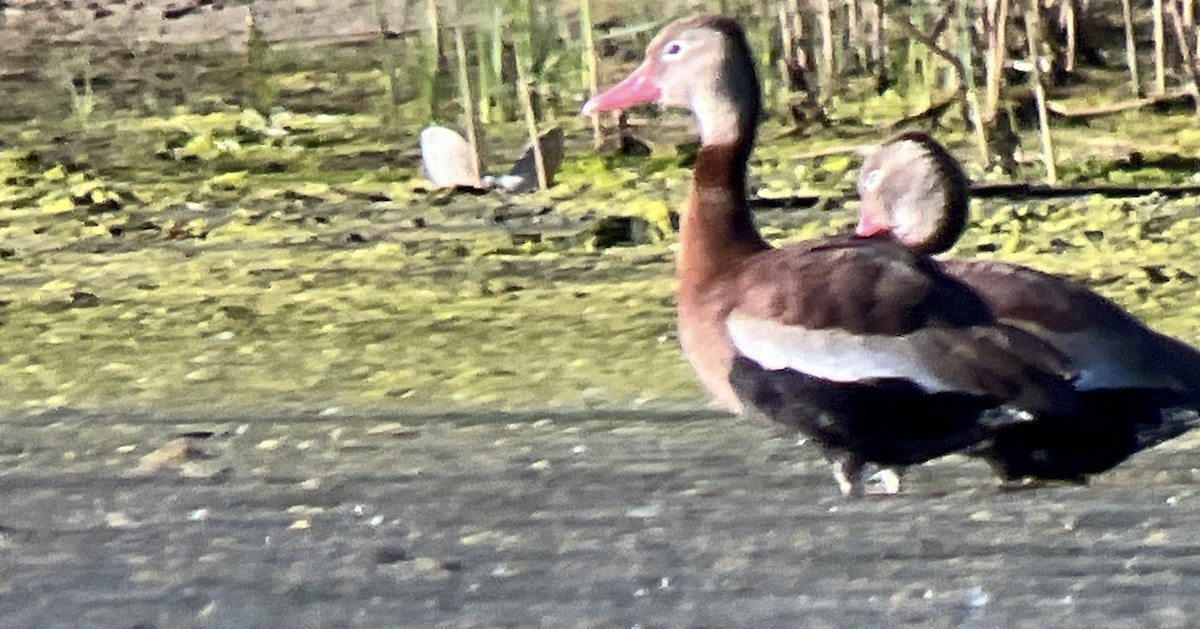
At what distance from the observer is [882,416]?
9.70ft

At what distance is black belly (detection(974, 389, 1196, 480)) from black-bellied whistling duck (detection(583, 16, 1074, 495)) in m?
0.05

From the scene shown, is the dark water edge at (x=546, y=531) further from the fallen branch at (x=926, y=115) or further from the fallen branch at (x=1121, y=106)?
the fallen branch at (x=1121, y=106)

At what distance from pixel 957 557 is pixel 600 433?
0.83 meters

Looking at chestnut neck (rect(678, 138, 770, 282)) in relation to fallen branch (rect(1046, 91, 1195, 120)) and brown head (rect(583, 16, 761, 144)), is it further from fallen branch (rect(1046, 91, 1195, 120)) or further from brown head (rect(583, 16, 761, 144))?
fallen branch (rect(1046, 91, 1195, 120))

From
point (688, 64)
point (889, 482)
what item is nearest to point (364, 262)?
point (688, 64)

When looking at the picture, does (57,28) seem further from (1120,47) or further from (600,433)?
(600,433)

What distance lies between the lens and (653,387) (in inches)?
148

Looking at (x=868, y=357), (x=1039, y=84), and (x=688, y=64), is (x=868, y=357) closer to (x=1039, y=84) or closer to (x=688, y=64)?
(x=688, y=64)

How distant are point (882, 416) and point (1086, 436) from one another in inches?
9.7

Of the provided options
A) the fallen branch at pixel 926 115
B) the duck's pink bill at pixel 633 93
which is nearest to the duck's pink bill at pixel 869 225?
the duck's pink bill at pixel 633 93

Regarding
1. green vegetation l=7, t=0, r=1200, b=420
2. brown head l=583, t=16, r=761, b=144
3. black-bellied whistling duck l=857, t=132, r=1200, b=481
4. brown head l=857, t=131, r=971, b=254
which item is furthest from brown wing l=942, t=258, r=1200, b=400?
brown head l=583, t=16, r=761, b=144

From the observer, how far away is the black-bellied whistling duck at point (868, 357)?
2.90m

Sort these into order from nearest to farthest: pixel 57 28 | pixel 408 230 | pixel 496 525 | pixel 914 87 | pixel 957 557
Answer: pixel 957 557
pixel 496 525
pixel 408 230
pixel 914 87
pixel 57 28

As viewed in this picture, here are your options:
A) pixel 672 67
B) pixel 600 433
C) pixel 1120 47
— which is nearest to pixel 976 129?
pixel 1120 47
